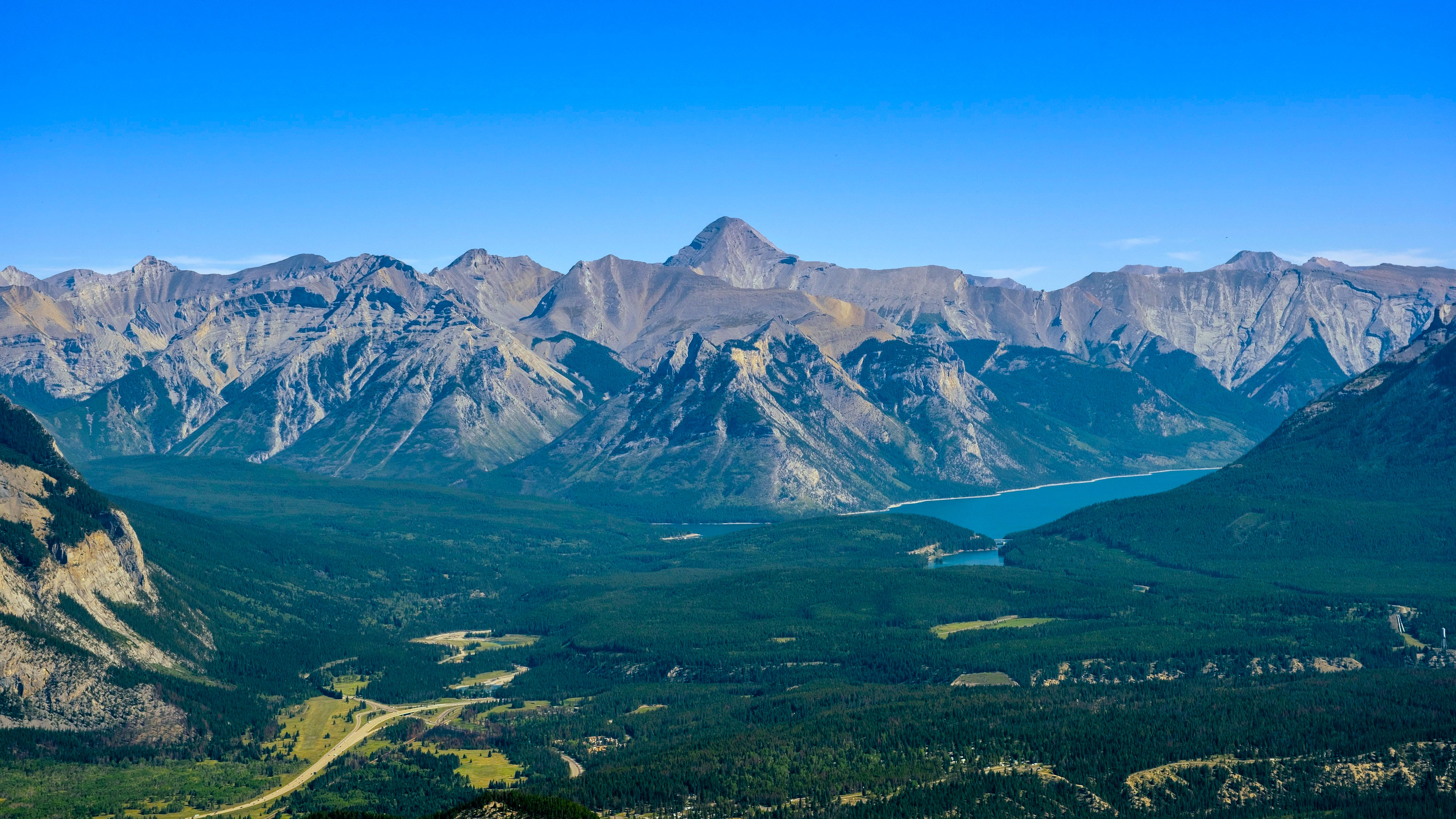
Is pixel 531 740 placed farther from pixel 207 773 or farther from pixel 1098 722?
pixel 1098 722

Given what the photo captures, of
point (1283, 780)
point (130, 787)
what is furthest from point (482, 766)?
point (1283, 780)

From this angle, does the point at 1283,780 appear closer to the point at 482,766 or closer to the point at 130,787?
the point at 482,766

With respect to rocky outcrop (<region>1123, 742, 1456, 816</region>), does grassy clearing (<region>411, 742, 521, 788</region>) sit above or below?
below

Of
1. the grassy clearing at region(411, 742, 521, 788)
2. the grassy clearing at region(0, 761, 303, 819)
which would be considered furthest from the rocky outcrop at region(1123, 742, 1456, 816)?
the grassy clearing at region(0, 761, 303, 819)

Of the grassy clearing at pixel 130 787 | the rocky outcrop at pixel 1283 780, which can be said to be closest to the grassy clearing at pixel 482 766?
the grassy clearing at pixel 130 787

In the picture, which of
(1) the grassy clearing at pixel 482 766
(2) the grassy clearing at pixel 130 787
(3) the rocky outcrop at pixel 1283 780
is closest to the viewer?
(3) the rocky outcrop at pixel 1283 780

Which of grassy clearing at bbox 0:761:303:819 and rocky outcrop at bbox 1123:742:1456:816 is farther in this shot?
grassy clearing at bbox 0:761:303:819

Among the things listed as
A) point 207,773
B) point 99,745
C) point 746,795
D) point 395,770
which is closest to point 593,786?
point 746,795

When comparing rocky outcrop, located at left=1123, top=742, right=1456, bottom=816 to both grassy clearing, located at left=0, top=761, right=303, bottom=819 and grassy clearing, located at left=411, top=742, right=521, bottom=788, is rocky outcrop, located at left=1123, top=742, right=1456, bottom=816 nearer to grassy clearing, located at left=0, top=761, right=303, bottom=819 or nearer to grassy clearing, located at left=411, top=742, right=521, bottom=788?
grassy clearing, located at left=411, top=742, right=521, bottom=788

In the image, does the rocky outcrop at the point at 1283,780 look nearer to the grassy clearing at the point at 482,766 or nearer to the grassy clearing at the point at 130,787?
the grassy clearing at the point at 482,766
